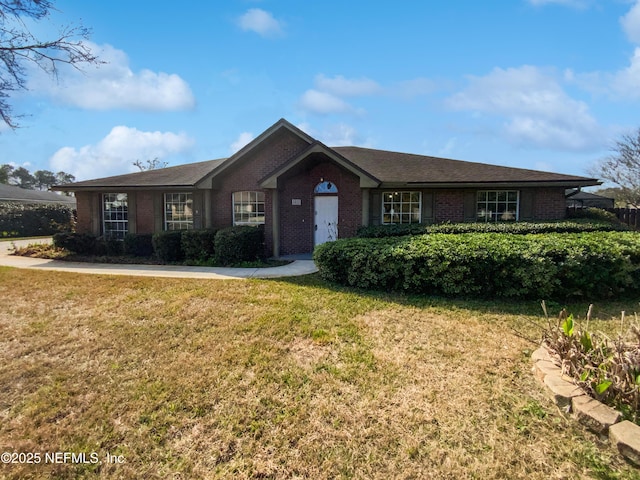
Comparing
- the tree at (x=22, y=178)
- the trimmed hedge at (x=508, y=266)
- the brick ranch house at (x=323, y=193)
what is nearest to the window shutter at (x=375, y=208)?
the brick ranch house at (x=323, y=193)

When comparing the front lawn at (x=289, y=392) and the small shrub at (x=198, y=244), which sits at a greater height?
the small shrub at (x=198, y=244)

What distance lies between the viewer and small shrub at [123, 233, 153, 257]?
12.0 metres

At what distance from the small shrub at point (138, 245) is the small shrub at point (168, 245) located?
1.06 metres

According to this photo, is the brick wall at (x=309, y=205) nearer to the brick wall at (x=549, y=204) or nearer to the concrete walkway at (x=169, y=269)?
the concrete walkway at (x=169, y=269)

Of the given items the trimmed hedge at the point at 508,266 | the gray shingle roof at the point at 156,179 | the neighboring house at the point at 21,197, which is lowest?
the trimmed hedge at the point at 508,266

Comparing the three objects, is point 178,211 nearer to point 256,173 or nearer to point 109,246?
point 109,246

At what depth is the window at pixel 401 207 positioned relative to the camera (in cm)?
1220

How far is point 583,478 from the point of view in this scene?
7.80 ft

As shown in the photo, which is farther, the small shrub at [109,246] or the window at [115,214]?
the window at [115,214]

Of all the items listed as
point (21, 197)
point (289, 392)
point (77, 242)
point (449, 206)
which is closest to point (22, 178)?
point (21, 197)

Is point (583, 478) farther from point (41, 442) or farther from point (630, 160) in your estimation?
point (630, 160)

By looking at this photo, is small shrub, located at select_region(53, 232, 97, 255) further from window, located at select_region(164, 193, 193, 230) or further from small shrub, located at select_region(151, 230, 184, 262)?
small shrub, located at select_region(151, 230, 184, 262)

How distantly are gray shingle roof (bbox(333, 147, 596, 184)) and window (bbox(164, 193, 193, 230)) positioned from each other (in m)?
7.49

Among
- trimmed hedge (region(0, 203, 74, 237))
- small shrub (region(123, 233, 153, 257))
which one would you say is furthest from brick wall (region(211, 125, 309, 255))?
trimmed hedge (region(0, 203, 74, 237))
